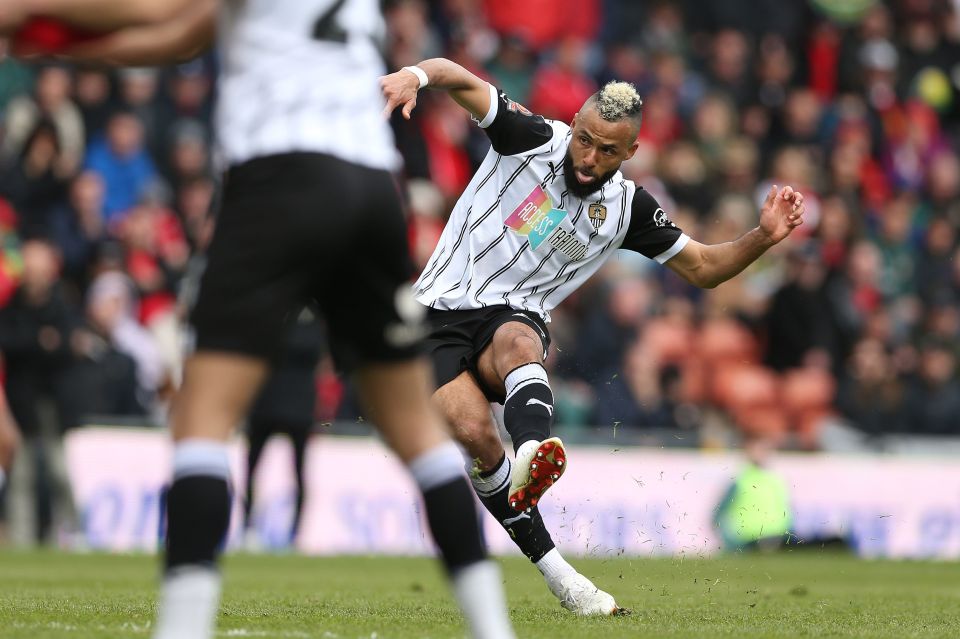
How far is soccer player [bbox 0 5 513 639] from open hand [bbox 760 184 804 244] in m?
3.35

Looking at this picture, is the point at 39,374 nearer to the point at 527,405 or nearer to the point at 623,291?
the point at 623,291

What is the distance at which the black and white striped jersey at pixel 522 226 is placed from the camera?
25.7ft

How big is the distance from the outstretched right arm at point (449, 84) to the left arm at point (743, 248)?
1.33 m

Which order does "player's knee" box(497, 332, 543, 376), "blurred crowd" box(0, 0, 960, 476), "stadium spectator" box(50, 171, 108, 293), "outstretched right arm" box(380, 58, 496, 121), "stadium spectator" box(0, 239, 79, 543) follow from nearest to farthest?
1. "outstretched right arm" box(380, 58, 496, 121)
2. "player's knee" box(497, 332, 543, 376)
3. "stadium spectator" box(0, 239, 79, 543)
4. "blurred crowd" box(0, 0, 960, 476)
5. "stadium spectator" box(50, 171, 108, 293)

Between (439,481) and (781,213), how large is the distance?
342cm

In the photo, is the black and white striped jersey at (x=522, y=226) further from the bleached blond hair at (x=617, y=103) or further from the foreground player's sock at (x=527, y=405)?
the foreground player's sock at (x=527, y=405)

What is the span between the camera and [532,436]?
22.8ft

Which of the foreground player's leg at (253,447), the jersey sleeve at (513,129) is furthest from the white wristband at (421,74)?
the foreground player's leg at (253,447)

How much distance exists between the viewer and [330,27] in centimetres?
447

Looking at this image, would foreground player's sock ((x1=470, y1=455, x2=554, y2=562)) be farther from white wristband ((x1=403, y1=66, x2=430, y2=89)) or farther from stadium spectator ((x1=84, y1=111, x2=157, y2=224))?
stadium spectator ((x1=84, y1=111, x2=157, y2=224))

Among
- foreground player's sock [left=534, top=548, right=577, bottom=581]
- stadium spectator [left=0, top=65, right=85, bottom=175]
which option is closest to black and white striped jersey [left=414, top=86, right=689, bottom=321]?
foreground player's sock [left=534, top=548, right=577, bottom=581]

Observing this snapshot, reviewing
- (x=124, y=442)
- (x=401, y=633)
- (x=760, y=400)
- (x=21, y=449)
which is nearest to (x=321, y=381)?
(x=124, y=442)

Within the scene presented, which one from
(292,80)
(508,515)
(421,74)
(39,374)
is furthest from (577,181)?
(39,374)

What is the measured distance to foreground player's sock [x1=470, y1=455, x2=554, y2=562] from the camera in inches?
302
